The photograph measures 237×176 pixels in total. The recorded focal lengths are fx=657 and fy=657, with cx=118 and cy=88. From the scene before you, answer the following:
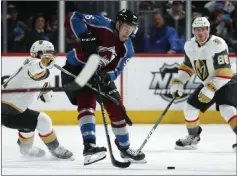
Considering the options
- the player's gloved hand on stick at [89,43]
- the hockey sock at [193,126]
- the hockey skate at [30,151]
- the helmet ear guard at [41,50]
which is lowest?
the hockey skate at [30,151]

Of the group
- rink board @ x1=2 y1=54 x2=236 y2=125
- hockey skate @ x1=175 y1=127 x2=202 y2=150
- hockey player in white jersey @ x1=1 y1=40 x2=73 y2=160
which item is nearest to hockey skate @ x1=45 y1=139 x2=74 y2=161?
hockey player in white jersey @ x1=1 y1=40 x2=73 y2=160

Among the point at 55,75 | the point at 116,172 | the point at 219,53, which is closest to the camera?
the point at 116,172

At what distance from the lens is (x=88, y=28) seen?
11.3 feet

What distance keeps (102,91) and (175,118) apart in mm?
2125

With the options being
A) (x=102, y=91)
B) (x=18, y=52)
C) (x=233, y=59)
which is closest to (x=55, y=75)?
(x=18, y=52)

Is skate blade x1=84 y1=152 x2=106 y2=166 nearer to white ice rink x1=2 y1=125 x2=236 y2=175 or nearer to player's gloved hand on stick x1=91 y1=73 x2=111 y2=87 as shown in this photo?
white ice rink x1=2 y1=125 x2=236 y2=175

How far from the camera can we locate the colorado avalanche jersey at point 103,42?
11.0 ft

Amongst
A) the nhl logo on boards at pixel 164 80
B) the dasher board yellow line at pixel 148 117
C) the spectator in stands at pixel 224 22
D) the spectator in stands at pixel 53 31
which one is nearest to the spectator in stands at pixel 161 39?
the nhl logo on boards at pixel 164 80

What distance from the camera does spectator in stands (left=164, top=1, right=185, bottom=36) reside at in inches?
229

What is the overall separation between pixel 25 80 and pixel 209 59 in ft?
3.78

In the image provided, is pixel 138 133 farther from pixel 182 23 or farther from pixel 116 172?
pixel 116 172

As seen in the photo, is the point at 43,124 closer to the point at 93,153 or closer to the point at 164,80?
the point at 93,153

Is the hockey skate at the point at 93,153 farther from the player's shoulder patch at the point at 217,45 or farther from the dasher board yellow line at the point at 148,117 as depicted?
the dasher board yellow line at the point at 148,117

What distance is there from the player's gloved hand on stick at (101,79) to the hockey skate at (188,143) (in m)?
0.92
